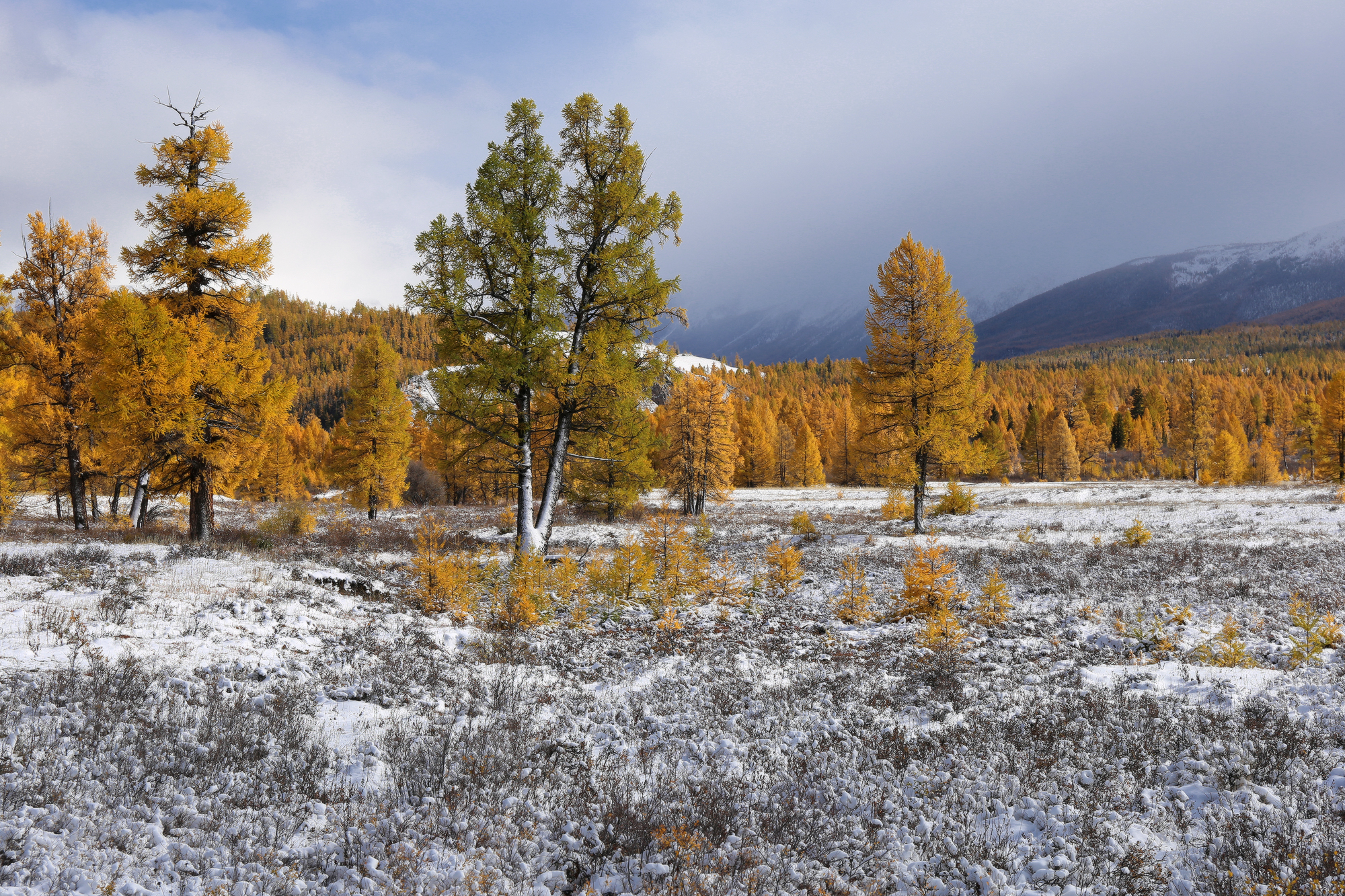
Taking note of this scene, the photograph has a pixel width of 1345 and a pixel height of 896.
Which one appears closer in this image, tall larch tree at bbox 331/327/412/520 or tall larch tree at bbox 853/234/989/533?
tall larch tree at bbox 853/234/989/533

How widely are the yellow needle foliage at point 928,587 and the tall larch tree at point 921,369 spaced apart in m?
13.9

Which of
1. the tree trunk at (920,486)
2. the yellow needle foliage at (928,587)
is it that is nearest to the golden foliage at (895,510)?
the tree trunk at (920,486)

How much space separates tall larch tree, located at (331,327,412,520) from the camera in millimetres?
33719

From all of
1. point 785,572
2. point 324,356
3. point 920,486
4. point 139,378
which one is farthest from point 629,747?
point 324,356

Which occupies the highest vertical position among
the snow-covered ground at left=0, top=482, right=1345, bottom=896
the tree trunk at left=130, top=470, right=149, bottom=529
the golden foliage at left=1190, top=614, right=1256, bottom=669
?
the tree trunk at left=130, top=470, right=149, bottom=529

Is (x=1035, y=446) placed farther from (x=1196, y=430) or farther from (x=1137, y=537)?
(x=1137, y=537)

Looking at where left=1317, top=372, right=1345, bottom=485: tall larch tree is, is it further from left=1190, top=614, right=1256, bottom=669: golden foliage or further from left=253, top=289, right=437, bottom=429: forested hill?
left=253, top=289, right=437, bottom=429: forested hill

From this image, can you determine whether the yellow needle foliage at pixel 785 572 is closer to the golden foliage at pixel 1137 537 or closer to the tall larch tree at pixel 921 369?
the golden foliage at pixel 1137 537

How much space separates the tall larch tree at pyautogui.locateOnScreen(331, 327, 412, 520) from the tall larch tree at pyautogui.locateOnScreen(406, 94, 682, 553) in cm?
2223

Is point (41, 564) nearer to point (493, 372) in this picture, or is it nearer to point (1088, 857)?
point (493, 372)

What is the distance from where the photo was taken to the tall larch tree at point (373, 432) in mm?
33719

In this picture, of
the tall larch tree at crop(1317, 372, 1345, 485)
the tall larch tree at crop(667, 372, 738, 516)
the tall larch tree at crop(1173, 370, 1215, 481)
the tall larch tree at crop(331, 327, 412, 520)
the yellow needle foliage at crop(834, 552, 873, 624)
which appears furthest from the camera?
the tall larch tree at crop(1173, 370, 1215, 481)

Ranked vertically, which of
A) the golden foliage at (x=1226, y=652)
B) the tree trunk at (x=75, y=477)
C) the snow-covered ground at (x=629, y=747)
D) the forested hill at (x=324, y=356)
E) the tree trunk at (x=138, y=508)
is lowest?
the golden foliage at (x=1226, y=652)

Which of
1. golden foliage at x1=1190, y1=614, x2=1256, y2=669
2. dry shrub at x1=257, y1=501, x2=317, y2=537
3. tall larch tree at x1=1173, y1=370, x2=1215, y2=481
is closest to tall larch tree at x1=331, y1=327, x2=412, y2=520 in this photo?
dry shrub at x1=257, y1=501, x2=317, y2=537
